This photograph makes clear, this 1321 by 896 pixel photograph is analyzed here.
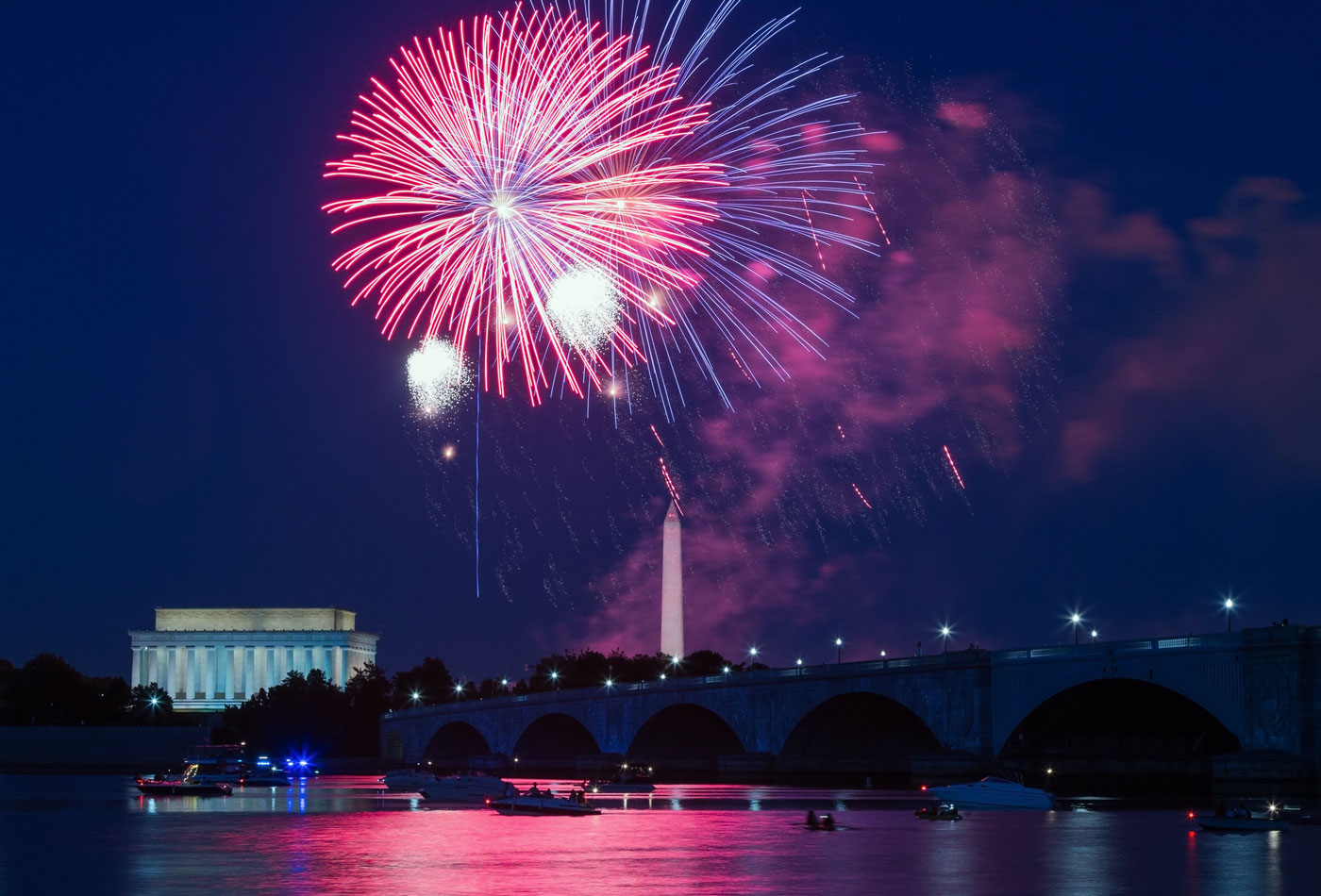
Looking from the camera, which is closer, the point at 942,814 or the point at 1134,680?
the point at 942,814

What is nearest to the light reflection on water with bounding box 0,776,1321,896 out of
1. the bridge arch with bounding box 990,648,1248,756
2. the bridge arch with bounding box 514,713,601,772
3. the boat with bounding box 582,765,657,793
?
the bridge arch with bounding box 990,648,1248,756

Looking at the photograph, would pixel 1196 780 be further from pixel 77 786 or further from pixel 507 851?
pixel 77 786

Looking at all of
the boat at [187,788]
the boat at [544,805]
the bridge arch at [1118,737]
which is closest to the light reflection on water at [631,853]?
the boat at [544,805]

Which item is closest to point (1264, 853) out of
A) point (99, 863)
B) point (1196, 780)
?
point (99, 863)

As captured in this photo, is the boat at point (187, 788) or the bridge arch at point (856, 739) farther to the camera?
the bridge arch at point (856, 739)

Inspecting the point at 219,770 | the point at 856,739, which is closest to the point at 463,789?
the point at 219,770

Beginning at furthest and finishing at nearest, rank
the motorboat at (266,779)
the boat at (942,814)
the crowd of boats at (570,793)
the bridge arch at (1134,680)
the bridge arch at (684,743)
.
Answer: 1. the bridge arch at (684,743)
2. the motorboat at (266,779)
3. the bridge arch at (1134,680)
4. the boat at (942,814)
5. the crowd of boats at (570,793)

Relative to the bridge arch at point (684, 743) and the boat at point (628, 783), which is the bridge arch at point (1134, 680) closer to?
the boat at point (628, 783)

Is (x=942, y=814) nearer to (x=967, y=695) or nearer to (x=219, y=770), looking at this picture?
(x=967, y=695)
